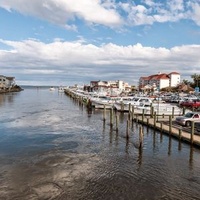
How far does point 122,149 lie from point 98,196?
10.8 m

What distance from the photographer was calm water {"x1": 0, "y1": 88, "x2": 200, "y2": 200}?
654 inches

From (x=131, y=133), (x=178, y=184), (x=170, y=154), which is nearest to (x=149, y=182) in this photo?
(x=178, y=184)

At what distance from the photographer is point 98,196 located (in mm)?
16094

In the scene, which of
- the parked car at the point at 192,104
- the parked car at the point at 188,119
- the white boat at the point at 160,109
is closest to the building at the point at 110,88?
the parked car at the point at 192,104

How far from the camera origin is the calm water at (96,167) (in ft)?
54.5

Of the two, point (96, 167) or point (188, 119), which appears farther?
point (188, 119)

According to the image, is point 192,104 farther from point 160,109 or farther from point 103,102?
point 103,102

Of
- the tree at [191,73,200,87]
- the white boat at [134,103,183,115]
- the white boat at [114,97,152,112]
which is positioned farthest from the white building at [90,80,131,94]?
the white boat at [134,103,183,115]

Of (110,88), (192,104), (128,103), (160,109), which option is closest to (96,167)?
(160,109)

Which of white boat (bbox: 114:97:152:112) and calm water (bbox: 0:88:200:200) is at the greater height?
white boat (bbox: 114:97:152:112)

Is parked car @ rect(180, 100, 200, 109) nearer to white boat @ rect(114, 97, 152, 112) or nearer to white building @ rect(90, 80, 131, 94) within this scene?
white boat @ rect(114, 97, 152, 112)

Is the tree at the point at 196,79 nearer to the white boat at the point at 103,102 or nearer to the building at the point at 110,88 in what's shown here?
the building at the point at 110,88

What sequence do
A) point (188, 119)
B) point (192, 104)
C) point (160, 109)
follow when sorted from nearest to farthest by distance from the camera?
point (188, 119) < point (160, 109) < point (192, 104)

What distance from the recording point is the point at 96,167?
69.1 ft
